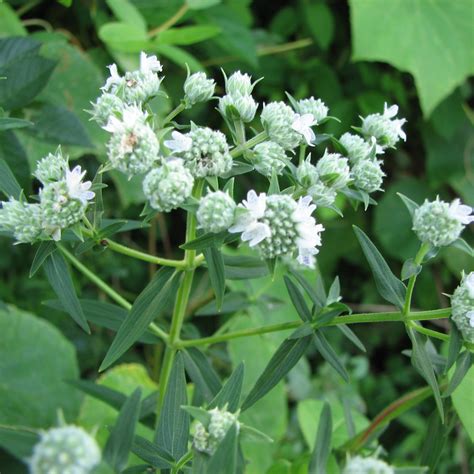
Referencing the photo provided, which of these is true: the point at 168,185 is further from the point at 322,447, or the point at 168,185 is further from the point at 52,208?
the point at 322,447

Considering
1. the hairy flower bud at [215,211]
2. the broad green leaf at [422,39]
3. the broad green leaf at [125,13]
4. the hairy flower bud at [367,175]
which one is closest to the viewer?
the hairy flower bud at [215,211]

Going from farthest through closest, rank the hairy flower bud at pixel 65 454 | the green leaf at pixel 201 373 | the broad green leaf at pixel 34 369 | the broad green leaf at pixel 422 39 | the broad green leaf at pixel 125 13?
the broad green leaf at pixel 422 39, the broad green leaf at pixel 125 13, the broad green leaf at pixel 34 369, the green leaf at pixel 201 373, the hairy flower bud at pixel 65 454

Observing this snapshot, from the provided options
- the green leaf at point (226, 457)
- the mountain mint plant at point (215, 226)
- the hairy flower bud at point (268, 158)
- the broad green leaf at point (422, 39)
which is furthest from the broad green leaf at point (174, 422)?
the broad green leaf at point (422, 39)

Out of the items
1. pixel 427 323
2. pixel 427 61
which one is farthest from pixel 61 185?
pixel 427 323

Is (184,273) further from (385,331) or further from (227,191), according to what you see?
(385,331)

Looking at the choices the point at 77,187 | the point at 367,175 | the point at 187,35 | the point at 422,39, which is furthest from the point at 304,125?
the point at 422,39

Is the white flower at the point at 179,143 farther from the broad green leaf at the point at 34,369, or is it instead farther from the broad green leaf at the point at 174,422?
the broad green leaf at the point at 34,369
